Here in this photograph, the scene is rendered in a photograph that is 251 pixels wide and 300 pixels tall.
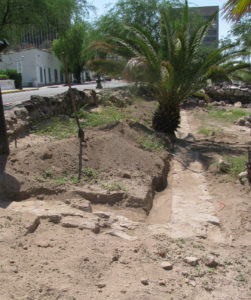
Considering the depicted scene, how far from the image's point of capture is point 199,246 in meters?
3.94

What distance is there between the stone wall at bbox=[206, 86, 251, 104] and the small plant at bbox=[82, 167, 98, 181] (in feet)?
63.6

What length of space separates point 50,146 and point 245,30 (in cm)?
1331

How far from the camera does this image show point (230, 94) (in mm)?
23172

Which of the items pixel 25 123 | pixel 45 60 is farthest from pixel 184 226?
pixel 45 60

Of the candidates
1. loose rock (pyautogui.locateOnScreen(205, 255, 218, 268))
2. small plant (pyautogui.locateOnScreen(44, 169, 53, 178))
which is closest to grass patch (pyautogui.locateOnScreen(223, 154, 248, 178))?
loose rock (pyautogui.locateOnScreen(205, 255, 218, 268))

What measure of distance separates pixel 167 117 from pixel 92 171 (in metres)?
5.38

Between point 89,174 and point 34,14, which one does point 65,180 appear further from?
point 34,14

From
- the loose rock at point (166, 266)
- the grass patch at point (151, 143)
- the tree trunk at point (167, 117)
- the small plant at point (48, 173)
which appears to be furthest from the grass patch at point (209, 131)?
the loose rock at point (166, 266)

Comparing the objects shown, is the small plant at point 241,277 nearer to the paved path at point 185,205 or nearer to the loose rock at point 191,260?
the loose rock at point 191,260

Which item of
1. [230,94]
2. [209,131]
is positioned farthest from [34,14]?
[230,94]

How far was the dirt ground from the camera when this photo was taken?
2.88 m

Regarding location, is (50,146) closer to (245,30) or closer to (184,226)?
(184,226)

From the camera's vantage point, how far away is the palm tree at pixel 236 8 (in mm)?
6321

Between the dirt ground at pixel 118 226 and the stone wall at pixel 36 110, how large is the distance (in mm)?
563
